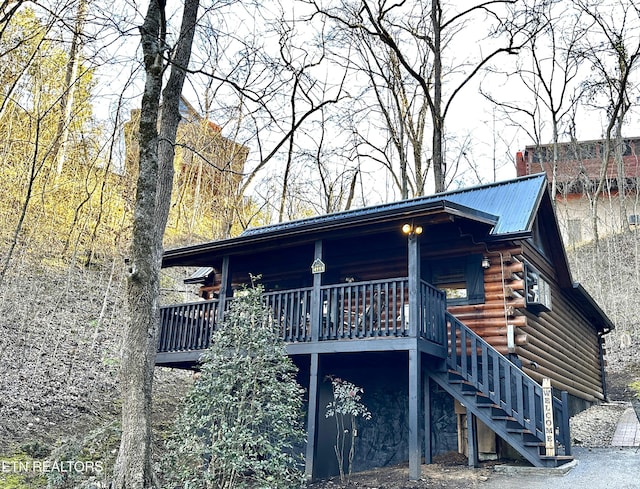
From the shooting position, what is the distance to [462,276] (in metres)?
10.6

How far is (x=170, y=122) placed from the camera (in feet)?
33.0

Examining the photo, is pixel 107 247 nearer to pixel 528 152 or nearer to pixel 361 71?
pixel 361 71

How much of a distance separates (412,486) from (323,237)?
4407 millimetres

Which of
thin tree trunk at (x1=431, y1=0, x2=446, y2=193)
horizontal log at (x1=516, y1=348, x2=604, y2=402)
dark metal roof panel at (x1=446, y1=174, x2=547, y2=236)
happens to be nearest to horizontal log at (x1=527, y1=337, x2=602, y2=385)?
horizontal log at (x1=516, y1=348, x2=604, y2=402)

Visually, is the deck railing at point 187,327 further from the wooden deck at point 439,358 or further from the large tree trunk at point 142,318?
the large tree trunk at point 142,318

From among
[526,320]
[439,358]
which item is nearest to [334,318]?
[439,358]

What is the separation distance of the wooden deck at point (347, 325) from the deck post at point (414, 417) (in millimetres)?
257

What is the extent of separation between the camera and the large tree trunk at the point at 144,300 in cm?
695

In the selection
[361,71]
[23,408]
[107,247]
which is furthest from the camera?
[361,71]

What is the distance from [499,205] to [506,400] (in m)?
4.26

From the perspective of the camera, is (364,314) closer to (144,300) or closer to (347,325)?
(347,325)

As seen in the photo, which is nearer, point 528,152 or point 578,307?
point 578,307

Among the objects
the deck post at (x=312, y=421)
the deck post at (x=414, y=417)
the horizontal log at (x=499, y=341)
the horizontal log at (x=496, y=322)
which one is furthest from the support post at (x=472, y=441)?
the deck post at (x=312, y=421)

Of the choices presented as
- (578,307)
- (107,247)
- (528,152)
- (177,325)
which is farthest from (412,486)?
(528,152)
